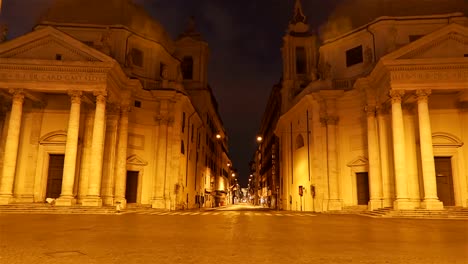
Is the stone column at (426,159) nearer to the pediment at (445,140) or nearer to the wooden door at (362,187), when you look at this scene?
the pediment at (445,140)

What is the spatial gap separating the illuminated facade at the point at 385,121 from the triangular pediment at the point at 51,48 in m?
20.3

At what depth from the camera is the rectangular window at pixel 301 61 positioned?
5075 cm

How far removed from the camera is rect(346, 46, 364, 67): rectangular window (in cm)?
3774

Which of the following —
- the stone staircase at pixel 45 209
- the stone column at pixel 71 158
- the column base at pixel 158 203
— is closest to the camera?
→ the stone staircase at pixel 45 209

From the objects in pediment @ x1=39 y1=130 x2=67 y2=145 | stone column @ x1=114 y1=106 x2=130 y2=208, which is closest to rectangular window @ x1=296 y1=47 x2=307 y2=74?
stone column @ x1=114 y1=106 x2=130 y2=208

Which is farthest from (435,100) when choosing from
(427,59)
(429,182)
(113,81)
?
(113,81)

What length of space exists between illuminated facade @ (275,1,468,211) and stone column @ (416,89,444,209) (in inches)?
2.5

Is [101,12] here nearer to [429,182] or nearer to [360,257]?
[429,182]

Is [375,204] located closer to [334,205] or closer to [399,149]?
[334,205]

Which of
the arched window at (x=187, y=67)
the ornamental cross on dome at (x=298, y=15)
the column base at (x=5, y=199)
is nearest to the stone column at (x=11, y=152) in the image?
the column base at (x=5, y=199)

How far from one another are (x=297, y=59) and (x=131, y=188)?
2755 centimetres

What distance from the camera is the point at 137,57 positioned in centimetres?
3997

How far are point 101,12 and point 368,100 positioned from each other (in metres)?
27.3

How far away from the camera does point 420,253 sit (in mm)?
7418
